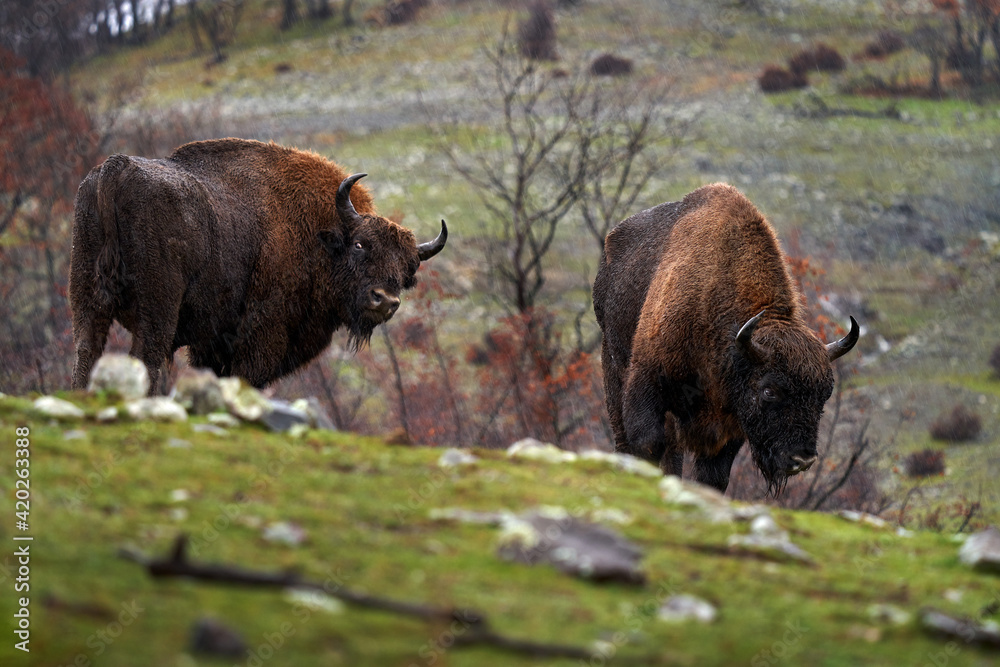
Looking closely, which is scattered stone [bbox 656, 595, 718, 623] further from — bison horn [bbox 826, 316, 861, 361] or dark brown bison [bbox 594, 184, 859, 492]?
bison horn [bbox 826, 316, 861, 361]

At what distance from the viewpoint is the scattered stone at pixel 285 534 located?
5.20 meters

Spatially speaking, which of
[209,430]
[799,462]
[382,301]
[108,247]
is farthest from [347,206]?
[799,462]

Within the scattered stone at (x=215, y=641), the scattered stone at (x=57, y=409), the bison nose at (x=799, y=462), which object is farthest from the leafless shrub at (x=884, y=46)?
the scattered stone at (x=215, y=641)

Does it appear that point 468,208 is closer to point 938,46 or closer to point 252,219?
point 252,219

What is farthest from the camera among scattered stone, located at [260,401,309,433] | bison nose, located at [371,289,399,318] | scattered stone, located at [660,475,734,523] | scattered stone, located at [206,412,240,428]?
bison nose, located at [371,289,399,318]

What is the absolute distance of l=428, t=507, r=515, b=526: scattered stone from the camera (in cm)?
583

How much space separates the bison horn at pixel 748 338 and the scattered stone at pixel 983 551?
271 centimetres

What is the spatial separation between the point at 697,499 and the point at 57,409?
4.14 metres

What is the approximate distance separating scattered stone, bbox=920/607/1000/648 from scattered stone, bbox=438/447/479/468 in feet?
9.75

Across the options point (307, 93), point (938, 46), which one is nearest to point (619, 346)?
point (307, 93)

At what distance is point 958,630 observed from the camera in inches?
198

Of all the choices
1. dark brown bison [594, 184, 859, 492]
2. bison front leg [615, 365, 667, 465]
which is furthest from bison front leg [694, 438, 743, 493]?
bison front leg [615, 365, 667, 465]

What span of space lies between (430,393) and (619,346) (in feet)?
43.5

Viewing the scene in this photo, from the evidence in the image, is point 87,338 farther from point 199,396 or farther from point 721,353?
point 721,353
